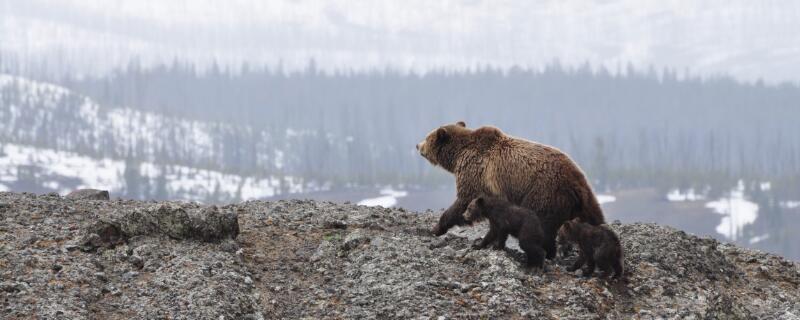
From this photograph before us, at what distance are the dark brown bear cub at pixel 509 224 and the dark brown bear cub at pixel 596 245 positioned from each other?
44 centimetres

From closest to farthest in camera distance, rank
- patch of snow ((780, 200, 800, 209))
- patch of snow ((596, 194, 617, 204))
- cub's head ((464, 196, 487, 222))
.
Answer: cub's head ((464, 196, 487, 222)), patch of snow ((596, 194, 617, 204)), patch of snow ((780, 200, 800, 209))

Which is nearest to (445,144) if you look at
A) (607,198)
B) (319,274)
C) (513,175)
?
(513,175)

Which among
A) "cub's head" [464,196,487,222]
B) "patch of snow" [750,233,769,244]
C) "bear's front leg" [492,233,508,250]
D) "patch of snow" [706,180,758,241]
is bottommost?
"patch of snow" [750,233,769,244]

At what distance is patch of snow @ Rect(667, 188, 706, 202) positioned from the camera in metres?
189

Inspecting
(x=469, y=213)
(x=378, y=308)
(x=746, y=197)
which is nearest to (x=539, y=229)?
(x=469, y=213)

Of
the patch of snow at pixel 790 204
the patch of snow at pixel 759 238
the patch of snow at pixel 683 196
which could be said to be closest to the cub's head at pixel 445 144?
the patch of snow at pixel 759 238

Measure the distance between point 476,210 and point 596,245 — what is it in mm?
1997

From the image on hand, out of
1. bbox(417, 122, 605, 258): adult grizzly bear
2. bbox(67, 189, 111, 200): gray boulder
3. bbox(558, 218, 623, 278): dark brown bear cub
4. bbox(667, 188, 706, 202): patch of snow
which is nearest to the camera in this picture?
bbox(558, 218, 623, 278): dark brown bear cub

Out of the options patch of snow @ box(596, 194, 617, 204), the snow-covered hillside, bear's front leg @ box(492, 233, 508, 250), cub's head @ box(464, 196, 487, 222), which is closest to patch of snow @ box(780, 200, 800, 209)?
patch of snow @ box(596, 194, 617, 204)

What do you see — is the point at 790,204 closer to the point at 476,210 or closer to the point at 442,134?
the point at 442,134

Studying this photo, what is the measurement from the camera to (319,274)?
1202cm

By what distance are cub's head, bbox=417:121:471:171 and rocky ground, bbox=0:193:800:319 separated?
136 centimetres

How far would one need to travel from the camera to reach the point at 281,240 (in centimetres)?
1348

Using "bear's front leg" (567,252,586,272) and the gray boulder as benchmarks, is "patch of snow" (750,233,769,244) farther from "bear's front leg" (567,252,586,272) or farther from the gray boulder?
"bear's front leg" (567,252,586,272)
